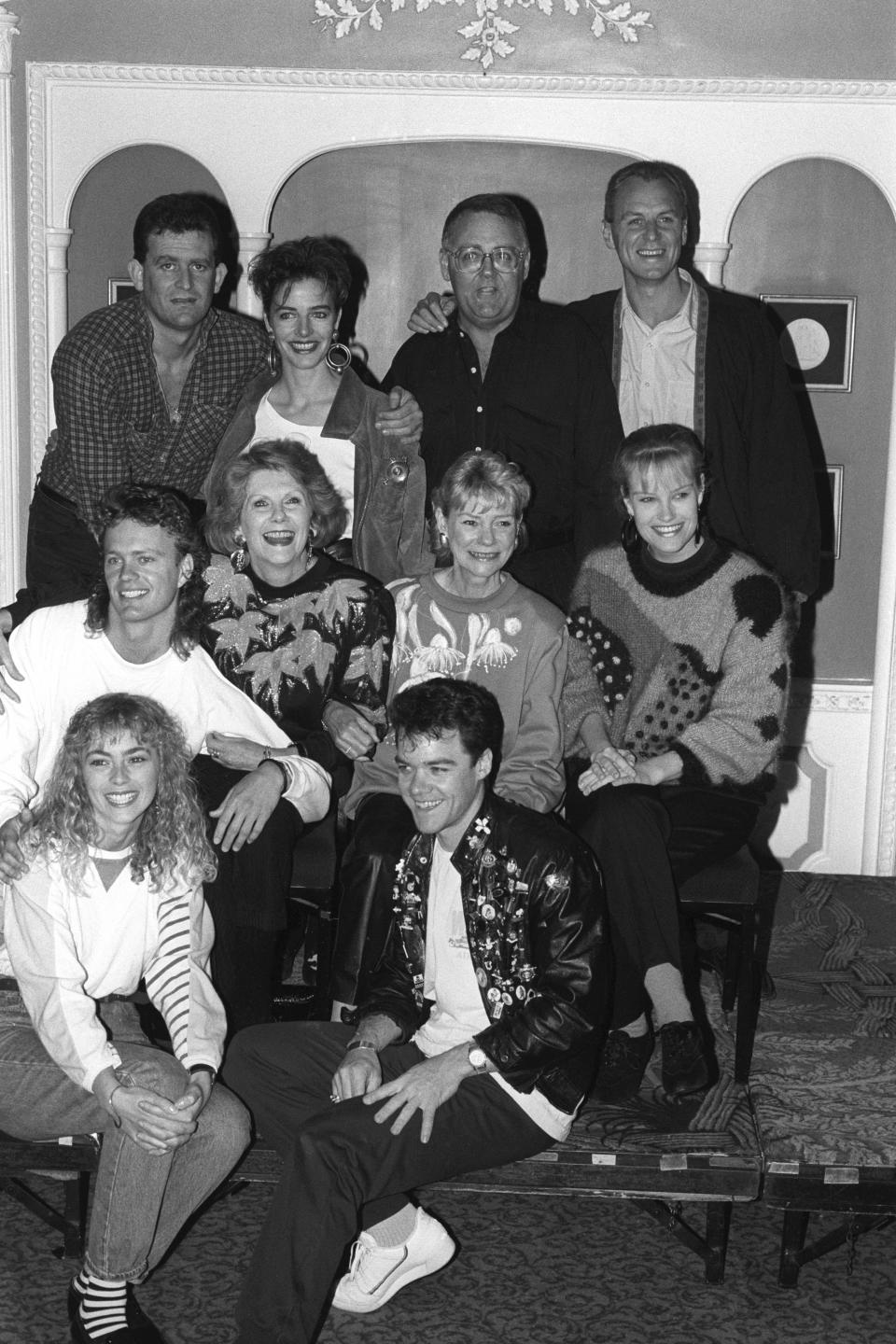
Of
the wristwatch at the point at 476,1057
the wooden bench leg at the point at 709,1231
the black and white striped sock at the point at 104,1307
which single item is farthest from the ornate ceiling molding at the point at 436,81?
the black and white striped sock at the point at 104,1307

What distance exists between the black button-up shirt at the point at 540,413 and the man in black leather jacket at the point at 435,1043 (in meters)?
0.96

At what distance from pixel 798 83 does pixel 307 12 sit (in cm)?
132

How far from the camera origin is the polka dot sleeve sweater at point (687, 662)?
10.3ft

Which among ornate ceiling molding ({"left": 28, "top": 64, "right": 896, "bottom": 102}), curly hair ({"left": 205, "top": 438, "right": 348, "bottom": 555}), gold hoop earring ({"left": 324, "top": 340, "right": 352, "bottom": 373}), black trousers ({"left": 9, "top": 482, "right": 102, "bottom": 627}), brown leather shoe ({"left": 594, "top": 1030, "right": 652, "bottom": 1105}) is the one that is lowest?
brown leather shoe ({"left": 594, "top": 1030, "right": 652, "bottom": 1105})

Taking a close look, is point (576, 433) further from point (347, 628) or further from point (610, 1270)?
point (610, 1270)

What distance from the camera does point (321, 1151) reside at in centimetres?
242

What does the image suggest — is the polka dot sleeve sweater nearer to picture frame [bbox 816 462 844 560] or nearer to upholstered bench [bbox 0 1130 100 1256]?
upholstered bench [bbox 0 1130 100 1256]

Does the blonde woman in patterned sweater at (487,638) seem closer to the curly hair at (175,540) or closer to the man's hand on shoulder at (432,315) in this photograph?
the curly hair at (175,540)

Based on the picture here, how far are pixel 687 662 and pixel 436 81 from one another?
6.43ft

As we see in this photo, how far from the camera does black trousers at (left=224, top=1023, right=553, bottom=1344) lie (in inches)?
93.0

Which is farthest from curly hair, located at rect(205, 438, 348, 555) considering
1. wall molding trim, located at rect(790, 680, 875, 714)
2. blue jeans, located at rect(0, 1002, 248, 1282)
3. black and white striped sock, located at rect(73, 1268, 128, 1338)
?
wall molding trim, located at rect(790, 680, 875, 714)

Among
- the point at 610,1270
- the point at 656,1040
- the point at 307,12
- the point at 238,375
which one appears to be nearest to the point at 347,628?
the point at 238,375

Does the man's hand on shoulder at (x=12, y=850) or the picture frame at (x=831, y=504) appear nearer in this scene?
the man's hand on shoulder at (x=12, y=850)

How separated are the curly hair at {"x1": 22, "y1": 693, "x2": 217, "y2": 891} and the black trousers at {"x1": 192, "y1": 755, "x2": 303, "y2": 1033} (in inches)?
7.0
